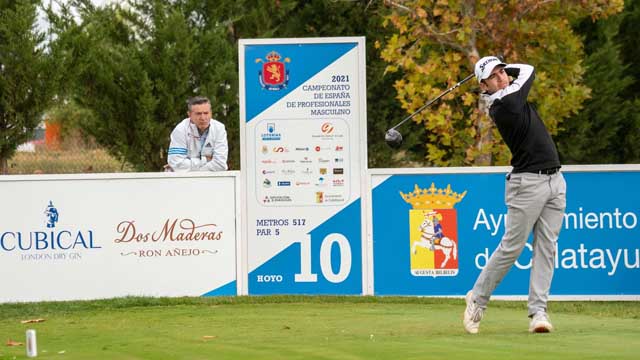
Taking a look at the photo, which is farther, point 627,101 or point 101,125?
point 627,101

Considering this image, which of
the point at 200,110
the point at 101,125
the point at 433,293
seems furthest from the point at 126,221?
the point at 101,125

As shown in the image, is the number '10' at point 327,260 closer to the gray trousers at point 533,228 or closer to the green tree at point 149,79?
the gray trousers at point 533,228

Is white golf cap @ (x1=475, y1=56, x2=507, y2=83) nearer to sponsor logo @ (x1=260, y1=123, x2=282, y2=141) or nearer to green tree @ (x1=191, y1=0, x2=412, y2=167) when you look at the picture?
sponsor logo @ (x1=260, y1=123, x2=282, y2=141)

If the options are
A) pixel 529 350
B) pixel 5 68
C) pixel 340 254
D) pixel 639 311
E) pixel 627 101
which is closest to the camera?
pixel 529 350

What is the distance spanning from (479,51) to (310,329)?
289 inches

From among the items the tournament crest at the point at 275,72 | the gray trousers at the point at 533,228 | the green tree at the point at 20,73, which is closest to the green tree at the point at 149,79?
the green tree at the point at 20,73

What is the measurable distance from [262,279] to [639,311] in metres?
3.43

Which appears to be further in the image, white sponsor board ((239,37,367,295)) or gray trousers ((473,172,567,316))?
white sponsor board ((239,37,367,295))

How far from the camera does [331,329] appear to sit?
9062 mm

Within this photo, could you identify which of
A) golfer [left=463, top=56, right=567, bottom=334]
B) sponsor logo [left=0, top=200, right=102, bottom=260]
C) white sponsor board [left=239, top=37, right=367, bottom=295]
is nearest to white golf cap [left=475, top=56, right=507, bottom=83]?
golfer [left=463, top=56, right=567, bottom=334]

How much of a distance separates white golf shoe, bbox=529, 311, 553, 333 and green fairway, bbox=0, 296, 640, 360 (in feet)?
0.31

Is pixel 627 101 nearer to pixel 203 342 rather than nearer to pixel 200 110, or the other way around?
pixel 200 110

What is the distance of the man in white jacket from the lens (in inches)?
468

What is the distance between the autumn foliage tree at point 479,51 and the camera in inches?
588
